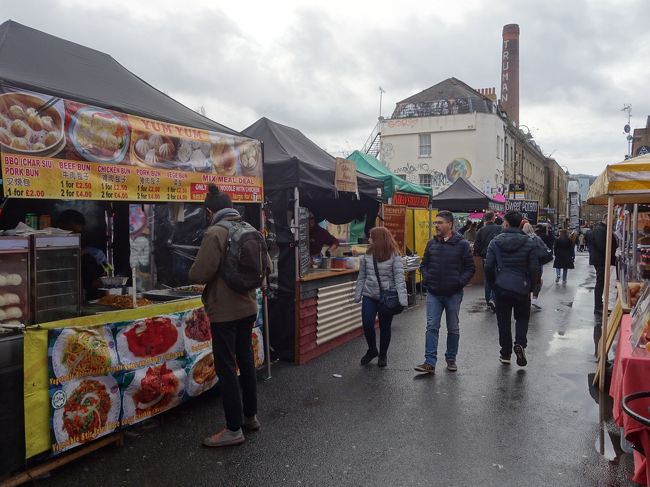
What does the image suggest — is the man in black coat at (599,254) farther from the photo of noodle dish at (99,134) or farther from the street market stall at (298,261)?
the photo of noodle dish at (99,134)

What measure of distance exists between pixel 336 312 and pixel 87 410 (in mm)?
4043

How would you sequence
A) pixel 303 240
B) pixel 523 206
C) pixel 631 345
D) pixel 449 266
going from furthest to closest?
1. pixel 523 206
2. pixel 303 240
3. pixel 449 266
4. pixel 631 345

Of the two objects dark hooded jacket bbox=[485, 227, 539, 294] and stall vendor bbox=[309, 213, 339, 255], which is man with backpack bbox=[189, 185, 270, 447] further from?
stall vendor bbox=[309, 213, 339, 255]

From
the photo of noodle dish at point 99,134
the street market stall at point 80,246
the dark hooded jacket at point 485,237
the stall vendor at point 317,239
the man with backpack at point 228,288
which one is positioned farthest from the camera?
the dark hooded jacket at point 485,237

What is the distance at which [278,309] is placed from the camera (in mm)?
6477

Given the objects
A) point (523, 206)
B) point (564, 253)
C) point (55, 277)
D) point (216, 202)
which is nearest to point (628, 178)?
point (216, 202)

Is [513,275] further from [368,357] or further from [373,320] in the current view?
[368,357]

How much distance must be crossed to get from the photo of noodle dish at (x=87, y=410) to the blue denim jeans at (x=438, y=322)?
3446 millimetres

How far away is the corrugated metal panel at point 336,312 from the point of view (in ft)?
22.6

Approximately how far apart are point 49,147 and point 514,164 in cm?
4097

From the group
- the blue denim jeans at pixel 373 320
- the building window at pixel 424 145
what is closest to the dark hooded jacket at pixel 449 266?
the blue denim jeans at pixel 373 320

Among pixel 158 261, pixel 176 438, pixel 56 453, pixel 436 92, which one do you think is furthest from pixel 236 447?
pixel 436 92

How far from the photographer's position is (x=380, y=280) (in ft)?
20.1

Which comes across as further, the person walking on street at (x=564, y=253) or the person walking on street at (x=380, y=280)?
the person walking on street at (x=564, y=253)
